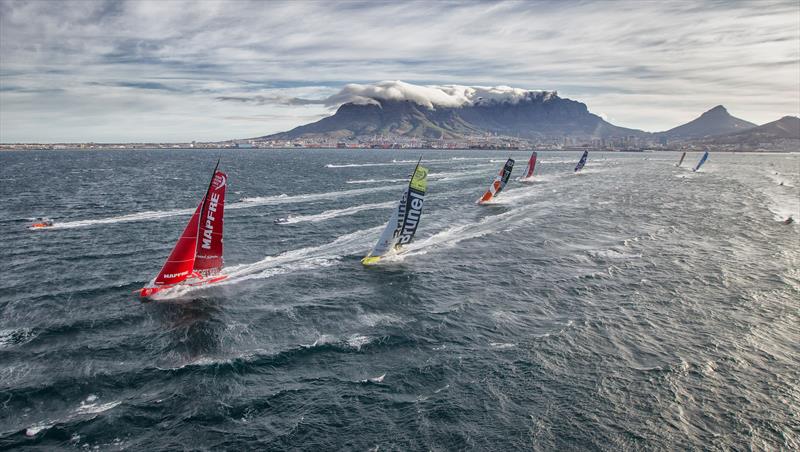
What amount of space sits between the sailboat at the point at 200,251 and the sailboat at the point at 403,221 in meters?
11.8

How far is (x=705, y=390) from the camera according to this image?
18.6 metres

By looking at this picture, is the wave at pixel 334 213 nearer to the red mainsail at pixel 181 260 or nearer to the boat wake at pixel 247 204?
the boat wake at pixel 247 204

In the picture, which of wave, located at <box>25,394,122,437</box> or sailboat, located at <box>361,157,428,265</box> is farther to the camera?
sailboat, located at <box>361,157,428,265</box>

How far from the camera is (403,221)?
37625 mm

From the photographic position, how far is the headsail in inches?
1177

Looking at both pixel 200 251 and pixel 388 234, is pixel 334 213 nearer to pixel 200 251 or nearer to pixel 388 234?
pixel 388 234

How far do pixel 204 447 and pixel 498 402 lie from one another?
1125 centimetres

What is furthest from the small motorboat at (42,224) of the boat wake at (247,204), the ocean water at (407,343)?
the ocean water at (407,343)

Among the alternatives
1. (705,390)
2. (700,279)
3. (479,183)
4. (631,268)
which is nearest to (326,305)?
(705,390)

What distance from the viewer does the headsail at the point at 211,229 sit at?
29.9 meters

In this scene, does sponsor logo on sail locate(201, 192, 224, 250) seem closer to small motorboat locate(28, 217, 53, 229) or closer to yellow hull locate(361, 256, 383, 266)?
yellow hull locate(361, 256, 383, 266)

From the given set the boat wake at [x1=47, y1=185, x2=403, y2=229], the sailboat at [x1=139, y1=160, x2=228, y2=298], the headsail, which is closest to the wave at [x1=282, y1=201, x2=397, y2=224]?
the boat wake at [x1=47, y1=185, x2=403, y2=229]

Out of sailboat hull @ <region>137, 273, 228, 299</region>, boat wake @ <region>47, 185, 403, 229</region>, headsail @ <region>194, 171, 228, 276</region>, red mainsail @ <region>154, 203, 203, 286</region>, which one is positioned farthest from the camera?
boat wake @ <region>47, 185, 403, 229</region>

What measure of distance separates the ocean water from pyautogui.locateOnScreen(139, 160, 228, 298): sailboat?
160cm
